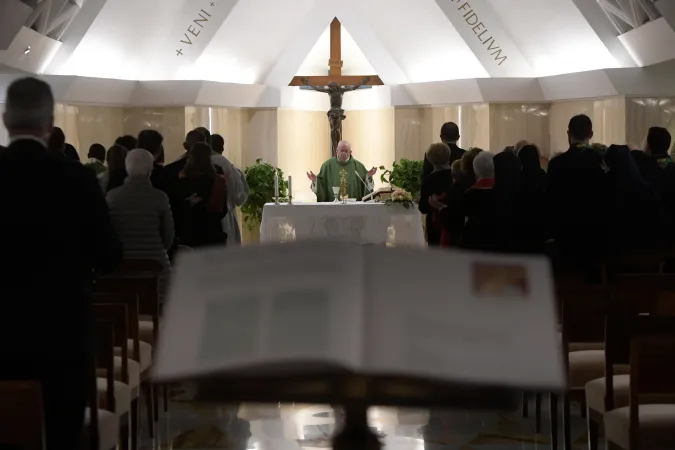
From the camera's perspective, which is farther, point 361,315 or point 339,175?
point 339,175

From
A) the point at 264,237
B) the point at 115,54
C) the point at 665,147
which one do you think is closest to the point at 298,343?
the point at 665,147

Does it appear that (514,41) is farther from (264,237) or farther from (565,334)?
(565,334)

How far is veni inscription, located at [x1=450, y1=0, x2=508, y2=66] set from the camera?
15148mm

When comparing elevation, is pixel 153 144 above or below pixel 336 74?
below

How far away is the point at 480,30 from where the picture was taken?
49.9 feet

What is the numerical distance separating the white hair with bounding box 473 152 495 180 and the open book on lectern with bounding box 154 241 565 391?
18.1ft

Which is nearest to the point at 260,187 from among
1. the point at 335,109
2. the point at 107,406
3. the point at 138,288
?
the point at 335,109

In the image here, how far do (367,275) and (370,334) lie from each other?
0.59 ft

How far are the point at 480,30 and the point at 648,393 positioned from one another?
39.2 ft

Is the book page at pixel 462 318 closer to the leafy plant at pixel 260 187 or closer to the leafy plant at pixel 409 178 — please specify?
the leafy plant at pixel 409 178

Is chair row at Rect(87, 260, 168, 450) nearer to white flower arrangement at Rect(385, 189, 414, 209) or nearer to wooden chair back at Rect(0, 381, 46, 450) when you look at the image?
wooden chair back at Rect(0, 381, 46, 450)

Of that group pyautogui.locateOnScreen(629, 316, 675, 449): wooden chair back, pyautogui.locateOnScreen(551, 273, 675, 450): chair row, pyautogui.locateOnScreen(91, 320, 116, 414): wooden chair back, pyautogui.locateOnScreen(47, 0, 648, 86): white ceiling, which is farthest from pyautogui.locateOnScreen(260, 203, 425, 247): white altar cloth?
pyautogui.locateOnScreen(629, 316, 675, 449): wooden chair back

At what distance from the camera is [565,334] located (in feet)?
16.4

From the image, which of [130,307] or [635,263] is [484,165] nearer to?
[635,263]
